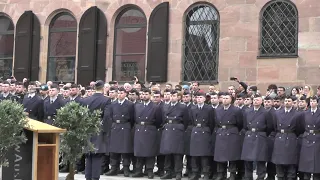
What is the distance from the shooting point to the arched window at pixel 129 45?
2131 cm

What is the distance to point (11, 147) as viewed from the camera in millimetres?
11180

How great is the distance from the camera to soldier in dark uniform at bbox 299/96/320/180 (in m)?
13.3

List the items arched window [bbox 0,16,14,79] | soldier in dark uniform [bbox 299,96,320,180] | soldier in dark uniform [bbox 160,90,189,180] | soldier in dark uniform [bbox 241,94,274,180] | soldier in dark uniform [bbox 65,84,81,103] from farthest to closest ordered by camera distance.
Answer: arched window [bbox 0,16,14,79] < soldier in dark uniform [bbox 65,84,81,103] < soldier in dark uniform [bbox 160,90,189,180] < soldier in dark uniform [bbox 241,94,274,180] < soldier in dark uniform [bbox 299,96,320,180]

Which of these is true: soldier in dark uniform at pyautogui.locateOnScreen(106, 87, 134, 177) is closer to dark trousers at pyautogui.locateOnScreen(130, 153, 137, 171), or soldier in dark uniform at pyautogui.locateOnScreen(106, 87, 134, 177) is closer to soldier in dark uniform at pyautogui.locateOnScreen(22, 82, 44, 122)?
dark trousers at pyautogui.locateOnScreen(130, 153, 137, 171)

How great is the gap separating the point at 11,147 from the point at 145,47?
34.2ft

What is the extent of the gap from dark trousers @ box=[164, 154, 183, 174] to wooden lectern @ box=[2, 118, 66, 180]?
3.81 meters

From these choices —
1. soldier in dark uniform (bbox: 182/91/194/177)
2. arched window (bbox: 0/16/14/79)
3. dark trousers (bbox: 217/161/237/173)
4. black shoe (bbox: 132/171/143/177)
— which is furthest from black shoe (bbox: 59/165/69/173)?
arched window (bbox: 0/16/14/79)

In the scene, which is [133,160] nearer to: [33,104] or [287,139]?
[33,104]

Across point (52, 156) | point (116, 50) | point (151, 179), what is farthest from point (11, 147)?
point (116, 50)

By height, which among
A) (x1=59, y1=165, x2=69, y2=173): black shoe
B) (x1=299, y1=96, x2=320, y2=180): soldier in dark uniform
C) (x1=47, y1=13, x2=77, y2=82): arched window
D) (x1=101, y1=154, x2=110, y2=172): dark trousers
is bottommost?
(x1=59, y1=165, x2=69, y2=173): black shoe

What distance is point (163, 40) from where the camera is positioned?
20641mm

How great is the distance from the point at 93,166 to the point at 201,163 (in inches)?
110

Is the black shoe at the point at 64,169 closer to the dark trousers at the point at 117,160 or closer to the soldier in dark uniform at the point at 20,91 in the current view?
the dark trousers at the point at 117,160

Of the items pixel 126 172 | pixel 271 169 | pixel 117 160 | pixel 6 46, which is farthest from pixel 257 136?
pixel 6 46
